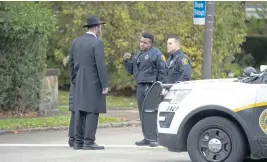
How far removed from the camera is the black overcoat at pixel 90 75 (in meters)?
10.1

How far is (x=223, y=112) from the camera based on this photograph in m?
8.36

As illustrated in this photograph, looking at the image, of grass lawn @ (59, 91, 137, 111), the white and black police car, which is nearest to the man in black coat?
the white and black police car

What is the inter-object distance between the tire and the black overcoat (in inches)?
83.3

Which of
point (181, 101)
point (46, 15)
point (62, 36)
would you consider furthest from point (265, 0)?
point (181, 101)

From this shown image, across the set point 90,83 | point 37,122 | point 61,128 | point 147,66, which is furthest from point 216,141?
point 37,122

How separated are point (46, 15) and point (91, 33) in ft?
16.1

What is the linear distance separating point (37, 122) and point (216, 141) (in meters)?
5.91

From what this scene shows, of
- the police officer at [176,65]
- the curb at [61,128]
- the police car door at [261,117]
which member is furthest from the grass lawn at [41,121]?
the police car door at [261,117]

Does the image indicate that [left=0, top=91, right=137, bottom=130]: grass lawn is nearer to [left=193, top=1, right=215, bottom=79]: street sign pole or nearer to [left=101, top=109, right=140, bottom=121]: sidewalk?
[left=101, top=109, right=140, bottom=121]: sidewalk

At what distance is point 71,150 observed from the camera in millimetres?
10359

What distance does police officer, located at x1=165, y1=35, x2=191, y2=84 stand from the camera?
1036 cm

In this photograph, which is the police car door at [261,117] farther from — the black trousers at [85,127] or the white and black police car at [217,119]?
the black trousers at [85,127]

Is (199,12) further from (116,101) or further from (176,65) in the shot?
(116,101)

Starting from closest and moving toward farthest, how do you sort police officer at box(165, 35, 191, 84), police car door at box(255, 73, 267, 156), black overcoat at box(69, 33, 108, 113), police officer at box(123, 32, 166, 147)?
police car door at box(255, 73, 267, 156)
black overcoat at box(69, 33, 108, 113)
police officer at box(165, 35, 191, 84)
police officer at box(123, 32, 166, 147)
